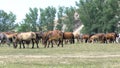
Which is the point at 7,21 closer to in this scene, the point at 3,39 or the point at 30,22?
the point at 30,22

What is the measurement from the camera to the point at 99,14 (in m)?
114

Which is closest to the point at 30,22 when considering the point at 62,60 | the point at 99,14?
the point at 99,14

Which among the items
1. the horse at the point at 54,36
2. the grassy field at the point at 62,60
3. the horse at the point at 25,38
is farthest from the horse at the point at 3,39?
the grassy field at the point at 62,60

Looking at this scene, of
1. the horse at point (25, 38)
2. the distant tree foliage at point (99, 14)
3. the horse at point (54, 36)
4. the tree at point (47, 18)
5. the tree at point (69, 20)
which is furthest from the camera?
the tree at point (47, 18)

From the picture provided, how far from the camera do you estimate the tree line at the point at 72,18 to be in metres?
107

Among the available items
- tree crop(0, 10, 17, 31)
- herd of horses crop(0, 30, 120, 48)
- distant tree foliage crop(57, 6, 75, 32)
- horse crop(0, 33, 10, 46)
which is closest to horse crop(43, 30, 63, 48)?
herd of horses crop(0, 30, 120, 48)

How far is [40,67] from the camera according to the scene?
18188mm

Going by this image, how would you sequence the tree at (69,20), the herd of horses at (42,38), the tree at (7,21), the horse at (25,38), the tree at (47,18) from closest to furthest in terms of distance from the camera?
the horse at (25,38)
the herd of horses at (42,38)
the tree at (69,20)
the tree at (7,21)
the tree at (47,18)

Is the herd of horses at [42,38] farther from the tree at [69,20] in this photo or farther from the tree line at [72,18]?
the tree at [69,20]

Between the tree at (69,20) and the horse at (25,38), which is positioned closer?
the horse at (25,38)

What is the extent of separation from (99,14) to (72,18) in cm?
3166

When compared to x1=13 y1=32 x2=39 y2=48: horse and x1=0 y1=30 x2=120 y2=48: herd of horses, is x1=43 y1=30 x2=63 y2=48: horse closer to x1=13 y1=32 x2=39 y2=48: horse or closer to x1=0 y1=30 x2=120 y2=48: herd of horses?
x1=0 y1=30 x2=120 y2=48: herd of horses

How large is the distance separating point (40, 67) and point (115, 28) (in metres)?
91.8

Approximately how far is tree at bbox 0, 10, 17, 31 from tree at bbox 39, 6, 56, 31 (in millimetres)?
10848
